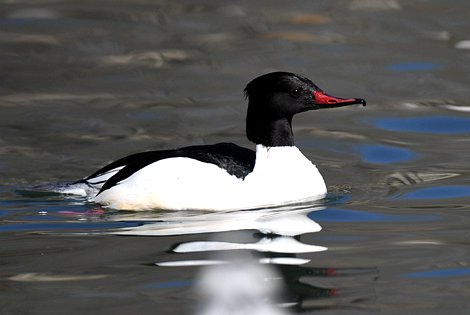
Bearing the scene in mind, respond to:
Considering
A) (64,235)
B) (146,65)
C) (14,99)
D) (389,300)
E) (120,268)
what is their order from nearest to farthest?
1. (389,300)
2. (120,268)
3. (64,235)
4. (14,99)
5. (146,65)

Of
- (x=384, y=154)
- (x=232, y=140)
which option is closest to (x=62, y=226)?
(x=232, y=140)

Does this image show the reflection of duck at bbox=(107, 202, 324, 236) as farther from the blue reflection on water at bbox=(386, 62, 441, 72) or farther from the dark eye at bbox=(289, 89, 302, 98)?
the blue reflection on water at bbox=(386, 62, 441, 72)

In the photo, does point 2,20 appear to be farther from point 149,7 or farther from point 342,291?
point 342,291

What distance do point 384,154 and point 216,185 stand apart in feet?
7.82

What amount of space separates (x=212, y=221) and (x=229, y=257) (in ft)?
3.30

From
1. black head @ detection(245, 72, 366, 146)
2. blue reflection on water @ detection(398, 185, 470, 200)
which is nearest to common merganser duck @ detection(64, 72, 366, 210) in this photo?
black head @ detection(245, 72, 366, 146)

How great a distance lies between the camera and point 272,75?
8.59 meters

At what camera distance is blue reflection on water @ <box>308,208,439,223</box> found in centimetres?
812

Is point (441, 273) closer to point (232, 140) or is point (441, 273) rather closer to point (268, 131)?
point (268, 131)

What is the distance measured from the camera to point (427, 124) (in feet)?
36.3

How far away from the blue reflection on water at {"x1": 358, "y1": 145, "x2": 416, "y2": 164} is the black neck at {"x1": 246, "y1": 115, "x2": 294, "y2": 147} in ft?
5.35

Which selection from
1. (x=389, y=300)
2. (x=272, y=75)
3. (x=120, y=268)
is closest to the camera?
(x=389, y=300)

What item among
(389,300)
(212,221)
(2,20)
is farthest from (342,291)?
(2,20)

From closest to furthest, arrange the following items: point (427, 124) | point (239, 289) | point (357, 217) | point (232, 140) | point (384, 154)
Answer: point (239, 289) → point (357, 217) → point (384, 154) → point (232, 140) → point (427, 124)
